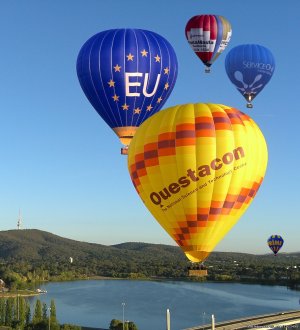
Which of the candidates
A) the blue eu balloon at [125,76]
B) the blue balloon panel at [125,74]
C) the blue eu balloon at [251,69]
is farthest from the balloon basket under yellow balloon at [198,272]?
the blue eu balloon at [251,69]

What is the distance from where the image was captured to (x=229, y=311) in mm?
80188

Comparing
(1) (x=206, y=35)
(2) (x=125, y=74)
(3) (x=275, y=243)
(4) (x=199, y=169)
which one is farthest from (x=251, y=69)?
(3) (x=275, y=243)

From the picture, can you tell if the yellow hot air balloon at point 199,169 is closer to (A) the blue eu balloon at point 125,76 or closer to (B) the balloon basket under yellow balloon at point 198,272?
(B) the balloon basket under yellow balloon at point 198,272

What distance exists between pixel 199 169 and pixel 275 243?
47.7 m

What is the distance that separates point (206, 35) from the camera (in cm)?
3041

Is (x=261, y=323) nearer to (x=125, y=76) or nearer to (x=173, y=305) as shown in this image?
(x=173, y=305)

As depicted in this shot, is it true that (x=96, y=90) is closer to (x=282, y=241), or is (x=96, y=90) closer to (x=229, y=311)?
(x=282, y=241)

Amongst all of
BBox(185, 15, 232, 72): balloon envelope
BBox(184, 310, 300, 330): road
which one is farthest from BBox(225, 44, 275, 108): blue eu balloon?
BBox(184, 310, 300, 330): road

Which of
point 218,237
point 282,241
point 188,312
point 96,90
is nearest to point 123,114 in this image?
point 96,90

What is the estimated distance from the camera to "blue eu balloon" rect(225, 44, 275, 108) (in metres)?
35.1

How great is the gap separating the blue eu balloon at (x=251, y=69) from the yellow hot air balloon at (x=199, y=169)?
53.7ft

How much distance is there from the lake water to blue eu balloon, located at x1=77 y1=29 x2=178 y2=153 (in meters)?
41.3

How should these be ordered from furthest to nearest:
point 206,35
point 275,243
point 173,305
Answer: point 173,305, point 275,243, point 206,35

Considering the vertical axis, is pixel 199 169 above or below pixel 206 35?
below
